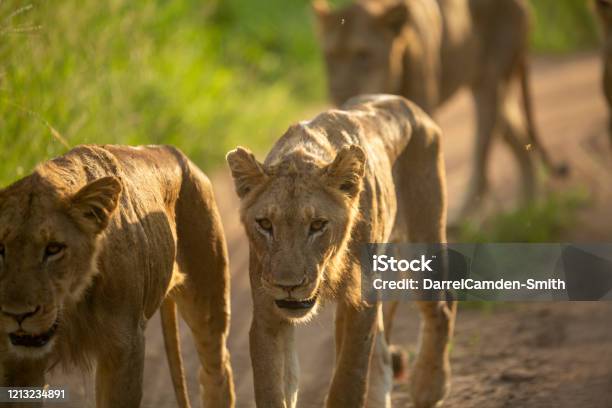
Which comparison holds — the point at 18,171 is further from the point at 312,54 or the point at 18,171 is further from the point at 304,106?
the point at 312,54

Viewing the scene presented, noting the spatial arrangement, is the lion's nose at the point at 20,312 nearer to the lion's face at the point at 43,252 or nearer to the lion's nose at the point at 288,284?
the lion's face at the point at 43,252

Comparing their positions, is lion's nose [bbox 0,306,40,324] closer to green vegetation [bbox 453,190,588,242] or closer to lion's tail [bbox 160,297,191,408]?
lion's tail [bbox 160,297,191,408]

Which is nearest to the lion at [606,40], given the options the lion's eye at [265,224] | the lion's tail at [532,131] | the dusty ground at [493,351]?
the dusty ground at [493,351]

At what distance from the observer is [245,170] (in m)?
4.76

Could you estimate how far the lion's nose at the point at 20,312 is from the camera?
403cm

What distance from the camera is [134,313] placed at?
442cm

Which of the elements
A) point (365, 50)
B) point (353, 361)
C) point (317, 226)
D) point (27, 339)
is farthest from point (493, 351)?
point (27, 339)

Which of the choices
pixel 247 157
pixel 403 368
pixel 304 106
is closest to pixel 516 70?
pixel 304 106

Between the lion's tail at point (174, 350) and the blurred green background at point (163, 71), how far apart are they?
919mm

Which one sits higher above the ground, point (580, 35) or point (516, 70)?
point (580, 35)

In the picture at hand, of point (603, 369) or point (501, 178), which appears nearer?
point (603, 369)

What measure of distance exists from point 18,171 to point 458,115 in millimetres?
8040

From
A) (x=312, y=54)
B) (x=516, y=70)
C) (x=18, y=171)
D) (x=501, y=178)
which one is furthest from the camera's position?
(x=312, y=54)

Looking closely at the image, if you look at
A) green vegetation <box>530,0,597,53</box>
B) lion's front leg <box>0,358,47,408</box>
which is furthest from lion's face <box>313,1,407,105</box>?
green vegetation <box>530,0,597,53</box>
